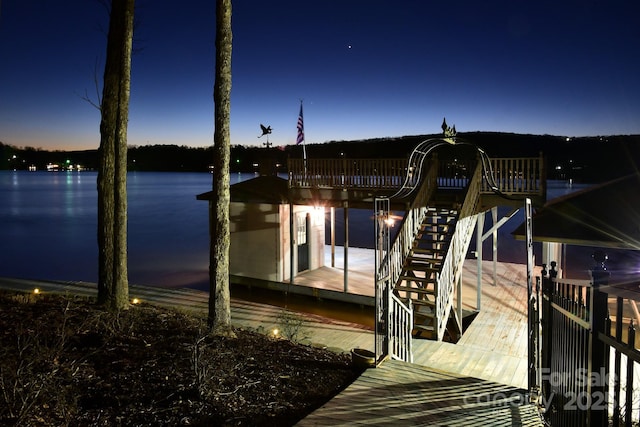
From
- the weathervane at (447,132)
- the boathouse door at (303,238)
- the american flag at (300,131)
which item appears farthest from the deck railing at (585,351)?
the american flag at (300,131)

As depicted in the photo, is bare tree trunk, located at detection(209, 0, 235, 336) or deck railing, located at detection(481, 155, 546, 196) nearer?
bare tree trunk, located at detection(209, 0, 235, 336)

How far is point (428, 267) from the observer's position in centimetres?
1024

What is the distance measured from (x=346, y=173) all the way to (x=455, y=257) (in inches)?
197

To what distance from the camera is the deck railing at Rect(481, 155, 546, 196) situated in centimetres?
1140

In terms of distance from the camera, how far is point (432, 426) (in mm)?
4453

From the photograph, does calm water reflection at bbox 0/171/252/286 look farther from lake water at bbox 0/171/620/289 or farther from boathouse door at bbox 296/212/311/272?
boathouse door at bbox 296/212/311/272

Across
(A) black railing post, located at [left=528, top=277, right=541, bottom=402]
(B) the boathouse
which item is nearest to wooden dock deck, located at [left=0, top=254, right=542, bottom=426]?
(A) black railing post, located at [left=528, top=277, right=541, bottom=402]

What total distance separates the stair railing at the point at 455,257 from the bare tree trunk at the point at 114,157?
6.22m

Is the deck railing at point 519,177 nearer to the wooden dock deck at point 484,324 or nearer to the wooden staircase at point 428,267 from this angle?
the wooden staircase at point 428,267

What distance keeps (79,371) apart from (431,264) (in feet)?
25.2

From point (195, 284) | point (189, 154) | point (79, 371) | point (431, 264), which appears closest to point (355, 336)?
point (431, 264)

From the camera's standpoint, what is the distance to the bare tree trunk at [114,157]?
8.16m

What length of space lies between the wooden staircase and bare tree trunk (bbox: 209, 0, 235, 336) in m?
4.00

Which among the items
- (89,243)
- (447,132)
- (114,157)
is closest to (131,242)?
(89,243)
